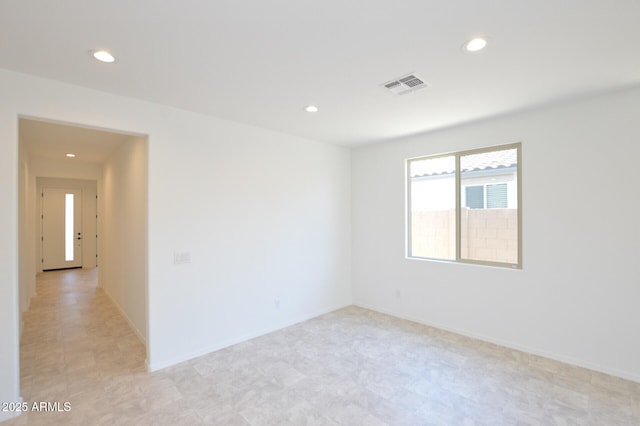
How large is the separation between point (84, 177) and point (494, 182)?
7662 millimetres

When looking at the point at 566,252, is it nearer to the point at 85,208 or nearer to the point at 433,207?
the point at 433,207

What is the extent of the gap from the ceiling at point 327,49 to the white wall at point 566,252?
1.30 ft

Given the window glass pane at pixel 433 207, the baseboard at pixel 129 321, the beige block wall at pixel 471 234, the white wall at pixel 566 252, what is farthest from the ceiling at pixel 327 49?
the baseboard at pixel 129 321

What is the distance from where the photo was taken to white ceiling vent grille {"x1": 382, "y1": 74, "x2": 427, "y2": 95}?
97.7 inches

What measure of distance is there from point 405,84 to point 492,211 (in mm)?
2097

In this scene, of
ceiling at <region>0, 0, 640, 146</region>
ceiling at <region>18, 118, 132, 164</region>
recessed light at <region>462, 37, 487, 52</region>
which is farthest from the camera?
ceiling at <region>18, 118, 132, 164</region>

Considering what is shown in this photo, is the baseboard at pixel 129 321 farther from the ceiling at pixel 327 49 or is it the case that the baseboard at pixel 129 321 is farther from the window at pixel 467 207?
the window at pixel 467 207

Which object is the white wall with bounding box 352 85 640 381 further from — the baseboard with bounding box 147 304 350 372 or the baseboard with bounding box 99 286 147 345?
the baseboard with bounding box 99 286 147 345

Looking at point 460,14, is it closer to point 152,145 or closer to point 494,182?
point 494,182

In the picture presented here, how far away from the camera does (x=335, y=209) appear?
4.91m

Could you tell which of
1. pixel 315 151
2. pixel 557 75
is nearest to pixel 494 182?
pixel 557 75

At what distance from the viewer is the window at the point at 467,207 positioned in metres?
3.55

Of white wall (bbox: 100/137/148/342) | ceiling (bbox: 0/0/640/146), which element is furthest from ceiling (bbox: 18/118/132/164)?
ceiling (bbox: 0/0/640/146)

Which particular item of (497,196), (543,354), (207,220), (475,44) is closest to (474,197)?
(497,196)
